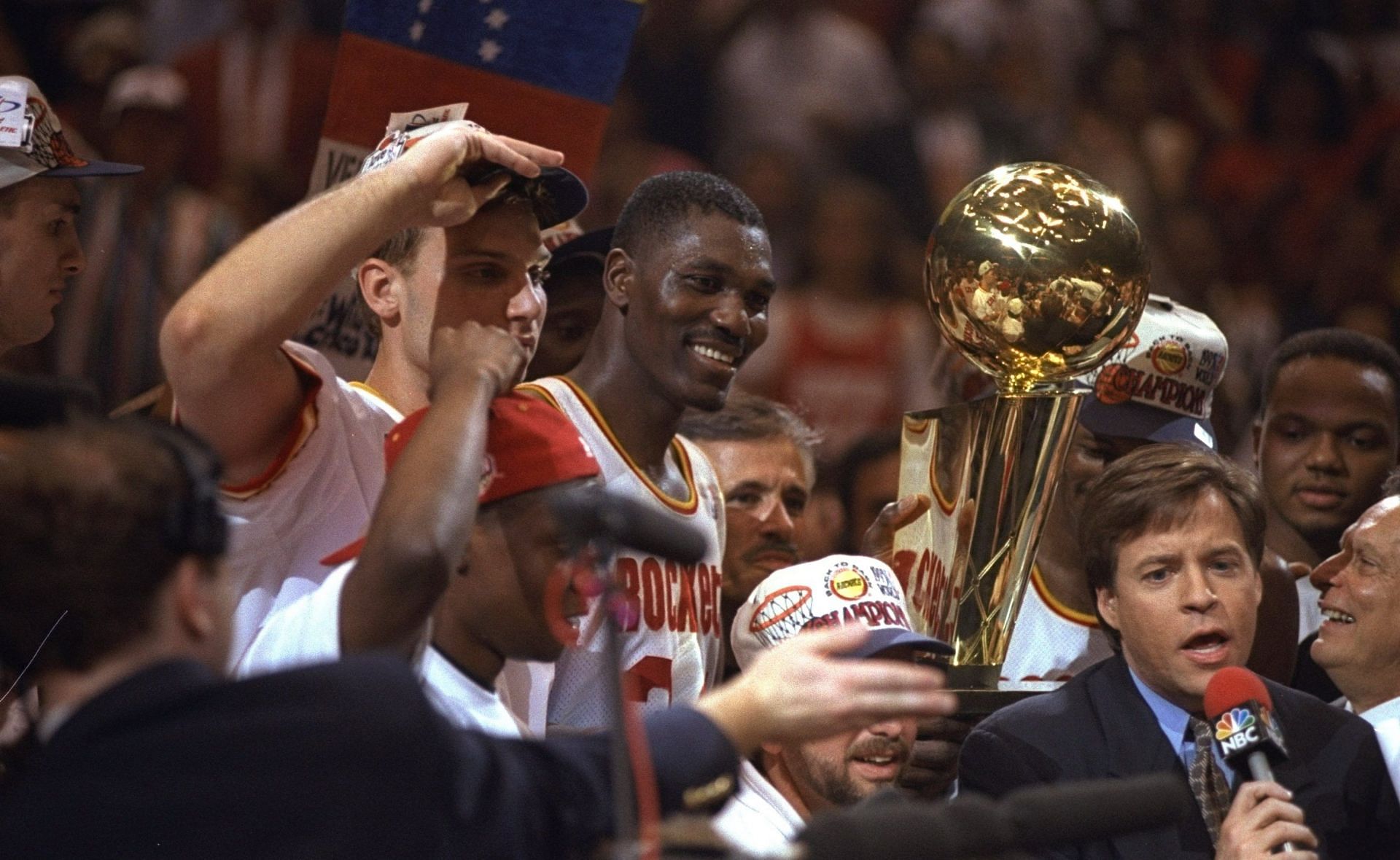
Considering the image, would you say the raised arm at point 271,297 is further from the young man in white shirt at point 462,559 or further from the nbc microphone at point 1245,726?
the nbc microphone at point 1245,726

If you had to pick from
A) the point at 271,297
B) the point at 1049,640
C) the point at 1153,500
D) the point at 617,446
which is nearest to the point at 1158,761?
the point at 1153,500

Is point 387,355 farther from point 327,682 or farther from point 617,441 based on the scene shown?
point 327,682

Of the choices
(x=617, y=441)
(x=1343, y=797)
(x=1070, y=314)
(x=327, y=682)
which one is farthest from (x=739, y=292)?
(x=327, y=682)

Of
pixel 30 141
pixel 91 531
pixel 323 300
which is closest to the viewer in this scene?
pixel 91 531

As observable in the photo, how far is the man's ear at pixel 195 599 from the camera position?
75.3 inches

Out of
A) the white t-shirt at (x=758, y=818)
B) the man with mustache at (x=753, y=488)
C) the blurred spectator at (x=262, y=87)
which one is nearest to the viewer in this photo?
the white t-shirt at (x=758, y=818)

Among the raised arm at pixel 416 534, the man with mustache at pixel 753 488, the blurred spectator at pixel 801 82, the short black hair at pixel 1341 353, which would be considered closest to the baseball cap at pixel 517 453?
the raised arm at pixel 416 534

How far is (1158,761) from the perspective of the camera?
10.4 ft

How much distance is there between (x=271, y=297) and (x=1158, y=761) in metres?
1.66

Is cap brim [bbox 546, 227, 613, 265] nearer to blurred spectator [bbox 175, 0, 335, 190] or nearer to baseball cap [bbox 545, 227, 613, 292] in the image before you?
baseball cap [bbox 545, 227, 613, 292]

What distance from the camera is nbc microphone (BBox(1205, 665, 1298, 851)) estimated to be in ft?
9.11

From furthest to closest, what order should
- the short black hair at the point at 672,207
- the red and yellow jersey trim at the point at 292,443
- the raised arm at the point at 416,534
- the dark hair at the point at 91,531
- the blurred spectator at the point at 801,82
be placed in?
the blurred spectator at the point at 801,82 < the short black hair at the point at 672,207 < the red and yellow jersey trim at the point at 292,443 < the raised arm at the point at 416,534 < the dark hair at the point at 91,531

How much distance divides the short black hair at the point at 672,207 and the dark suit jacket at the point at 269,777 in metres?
1.87

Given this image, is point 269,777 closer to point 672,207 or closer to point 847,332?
point 672,207
